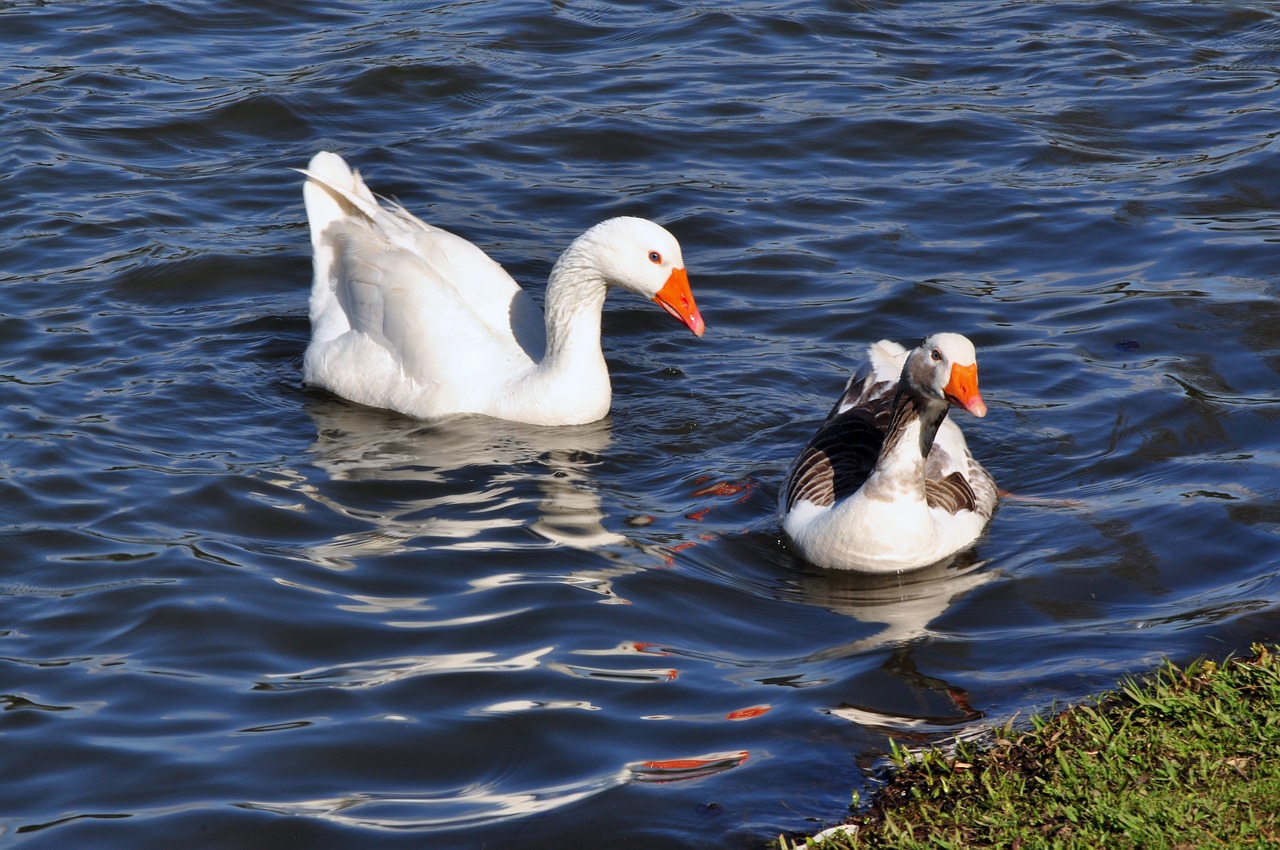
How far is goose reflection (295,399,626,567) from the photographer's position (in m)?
6.70

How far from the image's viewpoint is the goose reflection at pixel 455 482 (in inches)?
264

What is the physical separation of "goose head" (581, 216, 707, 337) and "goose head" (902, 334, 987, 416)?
1.80 meters

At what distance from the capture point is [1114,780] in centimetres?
427

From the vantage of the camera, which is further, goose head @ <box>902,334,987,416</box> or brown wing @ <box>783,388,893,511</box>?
brown wing @ <box>783,388,893,511</box>

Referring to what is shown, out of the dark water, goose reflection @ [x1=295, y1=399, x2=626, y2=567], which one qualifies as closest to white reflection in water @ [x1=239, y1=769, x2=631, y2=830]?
the dark water

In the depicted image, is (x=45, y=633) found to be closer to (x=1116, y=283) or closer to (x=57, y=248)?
(x=57, y=248)

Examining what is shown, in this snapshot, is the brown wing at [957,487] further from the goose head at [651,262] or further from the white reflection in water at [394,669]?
the white reflection in water at [394,669]

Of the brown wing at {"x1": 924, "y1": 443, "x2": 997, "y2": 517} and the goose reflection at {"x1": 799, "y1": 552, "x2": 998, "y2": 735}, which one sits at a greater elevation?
the brown wing at {"x1": 924, "y1": 443, "x2": 997, "y2": 517}

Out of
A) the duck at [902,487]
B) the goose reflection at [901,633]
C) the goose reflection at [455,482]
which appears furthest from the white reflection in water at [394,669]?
the duck at [902,487]

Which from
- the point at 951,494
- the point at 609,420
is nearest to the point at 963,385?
the point at 951,494

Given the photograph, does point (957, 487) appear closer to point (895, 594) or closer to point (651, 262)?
point (895, 594)

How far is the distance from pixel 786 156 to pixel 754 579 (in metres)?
5.84

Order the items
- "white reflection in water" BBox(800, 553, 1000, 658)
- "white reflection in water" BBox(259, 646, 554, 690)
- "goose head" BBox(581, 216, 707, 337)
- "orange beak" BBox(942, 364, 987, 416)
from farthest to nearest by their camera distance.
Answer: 1. "goose head" BBox(581, 216, 707, 337)
2. "orange beak" BBox(942, 364, 987, 416)
3. "white reflection in water" BBox(800, 553, 1000, 658)
4. "white reflection in water" BBox(259, 646, 554, 690)

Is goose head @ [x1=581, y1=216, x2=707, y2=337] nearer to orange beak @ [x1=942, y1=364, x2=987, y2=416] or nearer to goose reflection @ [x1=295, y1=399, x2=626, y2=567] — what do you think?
goose reflection @ [x1=295, y1=399, x2=626, y2=567]
